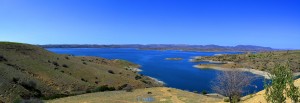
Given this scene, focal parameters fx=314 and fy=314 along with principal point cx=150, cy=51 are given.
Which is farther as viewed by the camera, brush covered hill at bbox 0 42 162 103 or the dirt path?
brush covered hill at bbox 0 42 162 103

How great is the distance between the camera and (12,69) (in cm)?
6356

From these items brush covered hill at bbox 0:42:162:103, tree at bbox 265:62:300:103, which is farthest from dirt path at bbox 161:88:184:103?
tree at bbox 265:62:300:103

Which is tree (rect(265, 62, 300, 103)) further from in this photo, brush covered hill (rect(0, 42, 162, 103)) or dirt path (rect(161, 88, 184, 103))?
brush covered hill (rect(0, 42, 162, 103))

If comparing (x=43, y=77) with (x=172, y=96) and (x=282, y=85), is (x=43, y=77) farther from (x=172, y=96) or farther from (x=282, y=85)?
(x=282, y=85)

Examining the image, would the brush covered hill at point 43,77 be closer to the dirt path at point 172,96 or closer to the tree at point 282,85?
the dirt path at point 172,96

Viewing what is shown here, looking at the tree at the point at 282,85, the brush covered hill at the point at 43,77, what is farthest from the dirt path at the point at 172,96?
the tree at the point at 282,85

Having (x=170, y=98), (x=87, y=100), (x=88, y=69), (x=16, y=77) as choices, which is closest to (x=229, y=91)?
(x=170, y=98)

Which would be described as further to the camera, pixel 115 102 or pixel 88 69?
pixel 88 69

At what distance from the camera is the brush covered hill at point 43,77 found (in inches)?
2236

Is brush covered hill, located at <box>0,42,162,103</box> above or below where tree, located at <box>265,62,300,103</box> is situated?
below

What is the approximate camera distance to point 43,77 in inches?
2657

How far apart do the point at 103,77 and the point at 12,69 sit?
935 inches

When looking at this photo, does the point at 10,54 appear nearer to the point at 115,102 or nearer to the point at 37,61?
the point at 37,61

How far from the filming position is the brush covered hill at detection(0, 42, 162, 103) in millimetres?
56784
